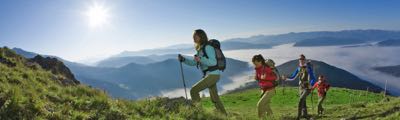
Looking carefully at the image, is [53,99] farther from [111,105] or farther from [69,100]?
[111,105]

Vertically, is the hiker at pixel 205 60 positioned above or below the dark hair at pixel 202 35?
below

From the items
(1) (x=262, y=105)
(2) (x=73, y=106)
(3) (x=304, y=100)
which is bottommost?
(3) (x=304, y=100)

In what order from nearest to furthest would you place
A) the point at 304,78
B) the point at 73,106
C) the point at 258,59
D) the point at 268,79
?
the point at 73,106
the point at 268,79
the point at 258,59
the point at 304,78

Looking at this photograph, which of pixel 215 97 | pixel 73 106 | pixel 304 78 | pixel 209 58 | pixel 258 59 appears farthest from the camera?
pixel 304 78

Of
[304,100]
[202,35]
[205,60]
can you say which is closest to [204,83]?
[205,60]

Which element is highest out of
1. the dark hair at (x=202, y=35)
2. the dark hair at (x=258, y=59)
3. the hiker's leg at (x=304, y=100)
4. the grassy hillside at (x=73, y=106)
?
the dark hair at (x=202, y=35)

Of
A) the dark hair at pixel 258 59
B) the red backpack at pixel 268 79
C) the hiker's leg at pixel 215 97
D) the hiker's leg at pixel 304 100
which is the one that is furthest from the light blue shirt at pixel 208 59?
the hiker's leg at pixel 304 100

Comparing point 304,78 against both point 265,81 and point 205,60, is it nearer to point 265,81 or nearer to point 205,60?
point 265,81

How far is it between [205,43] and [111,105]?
2.94 metres

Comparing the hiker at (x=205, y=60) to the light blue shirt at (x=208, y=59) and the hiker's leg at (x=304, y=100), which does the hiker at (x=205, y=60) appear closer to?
the light blue shirt at (x=208, y=59)

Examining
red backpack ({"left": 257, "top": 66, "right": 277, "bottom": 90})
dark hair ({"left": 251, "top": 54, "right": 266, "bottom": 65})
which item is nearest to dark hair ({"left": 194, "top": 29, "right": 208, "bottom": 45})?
dark hair ({"left": 251, "top": 54, "right": 266, "bottom": 65})

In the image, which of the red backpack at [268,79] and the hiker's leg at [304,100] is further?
the hiker's leg at [304,100]

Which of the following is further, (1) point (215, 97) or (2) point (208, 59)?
(1) point (215, 97)

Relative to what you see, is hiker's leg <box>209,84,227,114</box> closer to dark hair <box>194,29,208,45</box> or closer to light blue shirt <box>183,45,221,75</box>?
light blue shirt <box>183,45,221,75</box>
